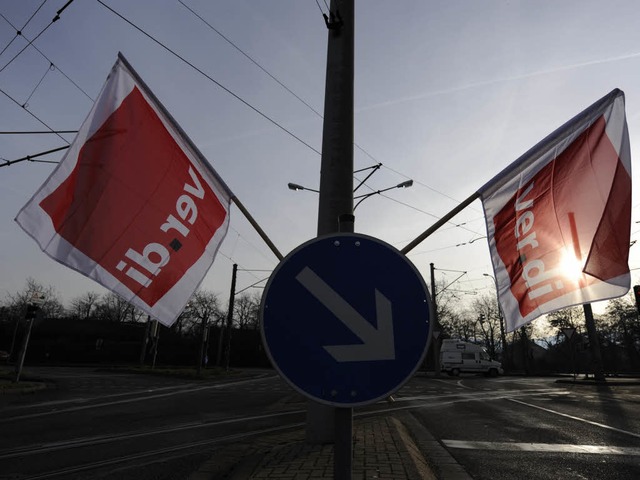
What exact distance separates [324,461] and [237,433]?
396 centimetres

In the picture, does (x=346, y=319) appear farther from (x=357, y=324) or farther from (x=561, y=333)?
(x=561, y=333)

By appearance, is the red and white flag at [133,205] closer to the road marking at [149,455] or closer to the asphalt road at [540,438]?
the road marking at [149,455]

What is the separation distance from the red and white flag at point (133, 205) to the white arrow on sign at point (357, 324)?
1.55 metres

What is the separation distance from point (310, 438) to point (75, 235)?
129 inches

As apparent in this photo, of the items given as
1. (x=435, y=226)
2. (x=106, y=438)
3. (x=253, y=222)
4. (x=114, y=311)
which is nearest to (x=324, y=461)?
(x=253, y=222)

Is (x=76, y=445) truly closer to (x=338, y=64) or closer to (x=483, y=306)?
(x=338, y=64)

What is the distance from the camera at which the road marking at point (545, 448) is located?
5.80 meters

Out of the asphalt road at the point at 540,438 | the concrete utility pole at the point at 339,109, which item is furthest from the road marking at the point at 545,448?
the concrete utility pole at the point at 339,109

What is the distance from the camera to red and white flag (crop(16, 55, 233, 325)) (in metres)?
2.65

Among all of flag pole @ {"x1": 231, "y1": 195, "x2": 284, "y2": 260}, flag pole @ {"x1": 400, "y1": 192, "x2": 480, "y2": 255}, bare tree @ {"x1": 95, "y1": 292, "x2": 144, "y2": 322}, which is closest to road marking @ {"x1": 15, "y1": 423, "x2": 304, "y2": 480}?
flag pole @ {"x1": 231, "y1": 195, "x2": 284, "y2": 260}

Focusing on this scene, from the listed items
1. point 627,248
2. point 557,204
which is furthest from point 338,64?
point 627,248

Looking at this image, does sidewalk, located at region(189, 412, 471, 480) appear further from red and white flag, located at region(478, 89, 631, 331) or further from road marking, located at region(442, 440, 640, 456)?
red and white flag, located at region(478, 89, 631, 331)

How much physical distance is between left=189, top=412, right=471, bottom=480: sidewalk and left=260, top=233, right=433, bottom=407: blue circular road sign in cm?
248

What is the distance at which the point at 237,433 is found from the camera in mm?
7492
